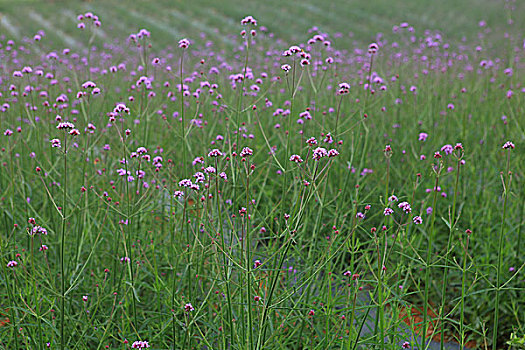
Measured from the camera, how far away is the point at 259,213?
2109 millimetres

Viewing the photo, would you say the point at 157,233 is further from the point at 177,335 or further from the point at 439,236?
the point at 439,236

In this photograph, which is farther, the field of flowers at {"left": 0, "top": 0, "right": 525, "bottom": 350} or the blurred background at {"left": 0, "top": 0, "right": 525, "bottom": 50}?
the blurred background at {"left": 0, "top": 0, "right": 525, "bottom": 50}

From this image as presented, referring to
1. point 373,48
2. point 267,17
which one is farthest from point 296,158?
point 267,17

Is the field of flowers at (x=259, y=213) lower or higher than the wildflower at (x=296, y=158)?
→ lower

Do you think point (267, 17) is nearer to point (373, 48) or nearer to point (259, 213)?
point (373, 48)

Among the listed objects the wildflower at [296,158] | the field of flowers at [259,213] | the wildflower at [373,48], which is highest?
the wildflower at [373,48]

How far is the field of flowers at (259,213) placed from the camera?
6.35ft

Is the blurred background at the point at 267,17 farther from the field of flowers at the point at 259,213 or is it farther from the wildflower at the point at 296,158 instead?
the wildflower at the point at 296,158

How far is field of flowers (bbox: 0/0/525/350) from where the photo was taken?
6.35 feet

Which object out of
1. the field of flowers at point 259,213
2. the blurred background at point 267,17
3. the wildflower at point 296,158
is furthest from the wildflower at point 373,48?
the blurred background at point 267,17

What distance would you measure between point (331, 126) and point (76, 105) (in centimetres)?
271

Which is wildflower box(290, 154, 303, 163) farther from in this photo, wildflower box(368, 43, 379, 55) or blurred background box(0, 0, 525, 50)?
blurred background box(0, 0, 525, 50)

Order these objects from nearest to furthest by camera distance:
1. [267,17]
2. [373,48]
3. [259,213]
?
[259,213]
[373,48]
[267,17]

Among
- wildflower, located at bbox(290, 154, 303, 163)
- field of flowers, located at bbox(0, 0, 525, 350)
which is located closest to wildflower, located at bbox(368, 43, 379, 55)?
field of flowers, located at bbox(0, 0, 525, 350)
